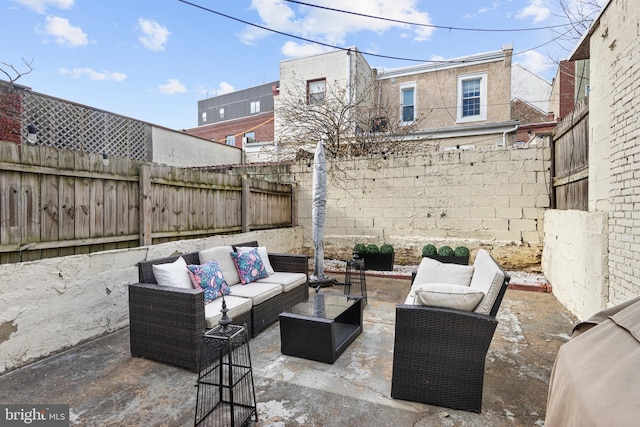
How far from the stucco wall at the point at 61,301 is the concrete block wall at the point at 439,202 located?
4.38 meters

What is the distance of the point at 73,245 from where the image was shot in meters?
3.17

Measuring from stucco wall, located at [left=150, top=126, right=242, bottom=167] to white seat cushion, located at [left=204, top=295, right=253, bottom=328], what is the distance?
7205 mm

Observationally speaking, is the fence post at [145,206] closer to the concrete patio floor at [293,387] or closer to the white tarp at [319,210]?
the concrete patio floor at [293,387]

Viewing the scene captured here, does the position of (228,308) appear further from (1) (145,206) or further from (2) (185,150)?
(2) (185,150)

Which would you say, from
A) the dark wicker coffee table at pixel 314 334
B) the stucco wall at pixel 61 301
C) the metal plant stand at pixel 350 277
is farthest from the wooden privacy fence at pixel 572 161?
the stucco wall at pixel 61 301

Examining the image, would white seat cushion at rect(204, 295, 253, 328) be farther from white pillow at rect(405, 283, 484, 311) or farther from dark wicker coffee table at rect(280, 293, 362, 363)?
white pillow at rect(405, 283, 484, 311)

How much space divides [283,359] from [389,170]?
16.4ft

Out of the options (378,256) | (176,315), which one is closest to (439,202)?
(378,256)

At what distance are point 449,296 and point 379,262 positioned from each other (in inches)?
165

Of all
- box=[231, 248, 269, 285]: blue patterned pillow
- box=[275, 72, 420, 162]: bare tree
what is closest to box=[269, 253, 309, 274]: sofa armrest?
box=[231, 248, 269, 285]: blue patterned pillow

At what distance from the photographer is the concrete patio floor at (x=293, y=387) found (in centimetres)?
206

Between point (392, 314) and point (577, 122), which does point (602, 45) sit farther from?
point (392, 314)

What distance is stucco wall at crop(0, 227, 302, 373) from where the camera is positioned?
2600 millimetres

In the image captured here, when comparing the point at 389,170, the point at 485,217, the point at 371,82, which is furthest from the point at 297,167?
the point at 371,82
